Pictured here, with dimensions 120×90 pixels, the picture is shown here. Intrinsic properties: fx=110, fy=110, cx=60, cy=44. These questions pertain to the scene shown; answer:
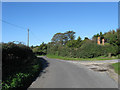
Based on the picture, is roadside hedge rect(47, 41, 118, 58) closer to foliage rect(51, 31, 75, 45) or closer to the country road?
the country road

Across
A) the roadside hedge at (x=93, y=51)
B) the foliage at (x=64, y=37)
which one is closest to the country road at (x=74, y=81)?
the roadside hedge at (x=93, y=51)

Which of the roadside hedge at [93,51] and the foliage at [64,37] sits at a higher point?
the foliage at [64,37]

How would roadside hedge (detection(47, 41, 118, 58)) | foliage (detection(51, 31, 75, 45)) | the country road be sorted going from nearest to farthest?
the country road
roadside hedge (detection(47, 41, 118, 58))
foliage (detection(51, 31, 75, 45))

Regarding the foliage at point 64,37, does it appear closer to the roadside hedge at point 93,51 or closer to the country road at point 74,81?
the roadside hedge at point 93,51

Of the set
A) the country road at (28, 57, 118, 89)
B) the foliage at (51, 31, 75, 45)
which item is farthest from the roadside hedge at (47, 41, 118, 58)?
the foliage at (51, 31, 75, 45)

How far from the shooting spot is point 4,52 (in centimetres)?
824

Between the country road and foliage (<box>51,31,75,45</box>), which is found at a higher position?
foliage (<box>51,31,75,45</box>)

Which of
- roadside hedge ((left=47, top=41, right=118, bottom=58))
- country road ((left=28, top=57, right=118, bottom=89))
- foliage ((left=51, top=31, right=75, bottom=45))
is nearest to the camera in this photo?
country road ((left=28, top=57, right=118, bottom=89))

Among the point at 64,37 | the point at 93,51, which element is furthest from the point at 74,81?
the point at 64,37

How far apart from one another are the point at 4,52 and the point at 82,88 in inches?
241

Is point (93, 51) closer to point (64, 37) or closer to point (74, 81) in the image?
point (74, 81)

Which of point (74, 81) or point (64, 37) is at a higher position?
point (64, 37)

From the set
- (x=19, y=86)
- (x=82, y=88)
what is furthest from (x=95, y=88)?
(x=19, y=86)

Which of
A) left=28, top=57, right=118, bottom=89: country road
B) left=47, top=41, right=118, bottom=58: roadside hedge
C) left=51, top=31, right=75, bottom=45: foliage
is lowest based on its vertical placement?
left=28, top=57, right=118, bottom=89: country road
